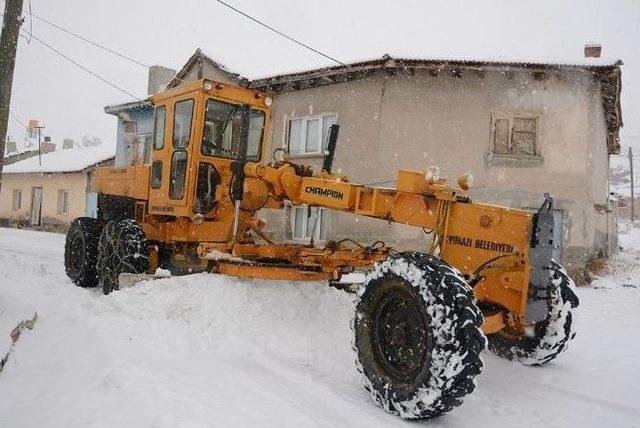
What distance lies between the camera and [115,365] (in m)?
4.04

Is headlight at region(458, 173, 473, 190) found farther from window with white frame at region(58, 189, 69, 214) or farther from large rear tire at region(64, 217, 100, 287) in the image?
window with white frame at region(58, 189, 69, 214)

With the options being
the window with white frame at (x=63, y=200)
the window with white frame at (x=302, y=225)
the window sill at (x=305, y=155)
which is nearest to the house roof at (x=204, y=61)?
the window sill at (x=305, y=155)

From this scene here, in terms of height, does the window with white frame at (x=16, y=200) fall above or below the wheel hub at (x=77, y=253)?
above

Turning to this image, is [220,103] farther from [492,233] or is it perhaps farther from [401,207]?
[492,233]

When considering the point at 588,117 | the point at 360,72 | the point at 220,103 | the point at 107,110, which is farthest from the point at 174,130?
the point at 107,110

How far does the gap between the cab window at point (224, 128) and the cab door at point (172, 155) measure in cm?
21

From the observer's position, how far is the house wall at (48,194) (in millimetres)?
25375

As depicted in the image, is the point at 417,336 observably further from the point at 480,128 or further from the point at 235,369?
the point at 480,128

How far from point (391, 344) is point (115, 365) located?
2.31 m

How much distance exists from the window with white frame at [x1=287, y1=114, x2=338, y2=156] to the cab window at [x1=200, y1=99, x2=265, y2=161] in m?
6.96

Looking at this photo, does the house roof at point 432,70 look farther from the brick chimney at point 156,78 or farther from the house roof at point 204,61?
the brick chimney at point 156,78

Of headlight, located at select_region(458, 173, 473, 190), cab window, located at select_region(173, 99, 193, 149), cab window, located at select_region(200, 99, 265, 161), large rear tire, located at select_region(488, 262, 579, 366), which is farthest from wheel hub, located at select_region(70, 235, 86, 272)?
large rear tire, located at select_region(488, 262, 579, 366)

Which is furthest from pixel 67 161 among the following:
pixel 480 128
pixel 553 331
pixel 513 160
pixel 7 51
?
pixel 553 331

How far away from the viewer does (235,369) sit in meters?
4.38
